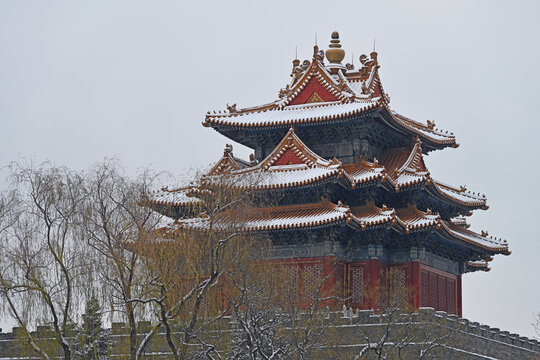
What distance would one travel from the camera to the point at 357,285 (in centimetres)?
3941

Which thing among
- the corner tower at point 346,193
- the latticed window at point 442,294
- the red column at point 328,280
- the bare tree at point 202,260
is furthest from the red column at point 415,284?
the bare tree at point 202,260

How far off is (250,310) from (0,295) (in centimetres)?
647

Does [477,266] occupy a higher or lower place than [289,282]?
higher

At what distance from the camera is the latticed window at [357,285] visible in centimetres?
3919

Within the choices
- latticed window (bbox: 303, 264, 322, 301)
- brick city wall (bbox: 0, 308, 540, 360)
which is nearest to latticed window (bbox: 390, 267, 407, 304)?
brick city wall (bbox: 0, 308, 540, 360)

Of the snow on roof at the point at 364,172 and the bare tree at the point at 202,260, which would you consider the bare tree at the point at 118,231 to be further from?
the snow on roof at the point at 364,172

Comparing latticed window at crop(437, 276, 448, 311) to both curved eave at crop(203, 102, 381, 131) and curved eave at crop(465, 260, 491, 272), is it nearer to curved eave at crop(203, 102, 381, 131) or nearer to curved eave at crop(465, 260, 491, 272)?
curved eave at crop(465, 260, 491, 272)

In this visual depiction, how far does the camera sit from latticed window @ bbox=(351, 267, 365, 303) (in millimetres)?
39188

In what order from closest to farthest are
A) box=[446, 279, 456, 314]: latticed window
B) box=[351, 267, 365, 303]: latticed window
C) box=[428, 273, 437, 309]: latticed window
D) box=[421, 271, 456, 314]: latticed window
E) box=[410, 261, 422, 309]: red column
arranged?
box=[351, 267, 365, 303]: latticed window < box=[410, 261, 422, 309]: red column < box=[421, 271, 456, 314]: latticed window < box=[428, 273, 437, 309]: latticed window < box=[446, 279, 456, 314]: latticed window

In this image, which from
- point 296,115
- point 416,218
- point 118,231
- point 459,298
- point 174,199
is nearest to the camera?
point 118,231

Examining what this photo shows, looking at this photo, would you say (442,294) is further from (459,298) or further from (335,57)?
(335,57)

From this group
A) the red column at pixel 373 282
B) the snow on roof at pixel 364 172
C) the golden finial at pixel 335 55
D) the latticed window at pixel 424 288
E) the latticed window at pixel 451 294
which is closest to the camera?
the red column at pixel 373 282

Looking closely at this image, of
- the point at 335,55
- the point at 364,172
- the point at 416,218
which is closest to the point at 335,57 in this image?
the point at 335,55

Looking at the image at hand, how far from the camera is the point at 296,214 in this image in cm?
3934
